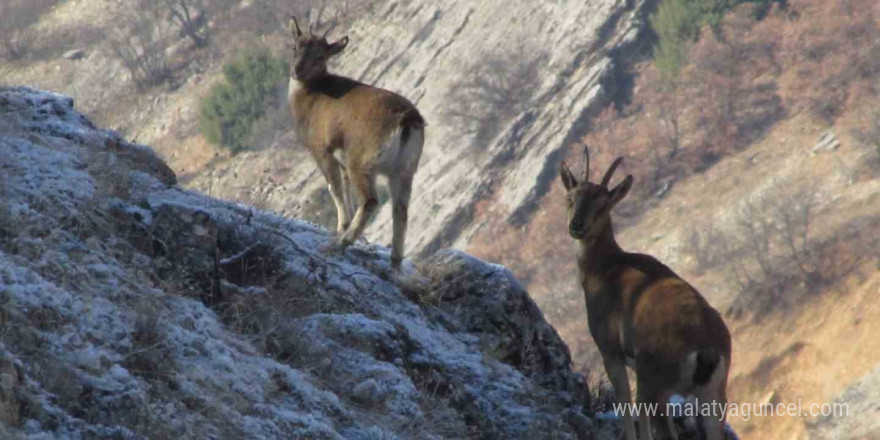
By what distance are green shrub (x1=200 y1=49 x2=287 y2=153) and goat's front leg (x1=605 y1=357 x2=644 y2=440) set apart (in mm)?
45801

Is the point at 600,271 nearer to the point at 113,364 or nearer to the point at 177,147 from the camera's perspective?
the point at 113,364

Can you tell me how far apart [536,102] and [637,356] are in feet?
136

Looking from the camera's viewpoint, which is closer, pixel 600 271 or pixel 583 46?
pixel 600 271

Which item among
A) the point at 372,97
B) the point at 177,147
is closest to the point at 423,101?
the point at 177,147

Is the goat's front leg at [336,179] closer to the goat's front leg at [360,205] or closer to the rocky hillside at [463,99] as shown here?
the goat's front leg at [360,205]

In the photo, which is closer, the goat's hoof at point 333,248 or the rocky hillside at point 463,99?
the goat's hoof at point 333,248

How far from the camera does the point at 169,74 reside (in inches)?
2434

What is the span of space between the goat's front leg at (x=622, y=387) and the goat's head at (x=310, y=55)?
4.01 m

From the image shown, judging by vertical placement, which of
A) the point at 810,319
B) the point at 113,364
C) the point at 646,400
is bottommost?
the point at 810,319

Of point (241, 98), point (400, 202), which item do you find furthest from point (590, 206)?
point (241, 98)

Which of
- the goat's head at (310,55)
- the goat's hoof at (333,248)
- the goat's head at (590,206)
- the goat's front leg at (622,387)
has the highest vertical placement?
the goat's head at (310,55)

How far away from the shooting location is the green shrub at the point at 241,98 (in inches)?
2128

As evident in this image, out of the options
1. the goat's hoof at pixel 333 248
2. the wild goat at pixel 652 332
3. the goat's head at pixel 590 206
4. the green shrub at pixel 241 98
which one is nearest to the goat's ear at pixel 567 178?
the goat's head at pixel 590 206

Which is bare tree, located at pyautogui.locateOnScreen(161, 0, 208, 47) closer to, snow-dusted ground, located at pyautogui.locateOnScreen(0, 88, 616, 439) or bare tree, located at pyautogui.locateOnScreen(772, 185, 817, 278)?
bare tree, located at pyautogui.locateOnScreen(772, 185, 817, 278)
